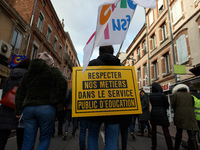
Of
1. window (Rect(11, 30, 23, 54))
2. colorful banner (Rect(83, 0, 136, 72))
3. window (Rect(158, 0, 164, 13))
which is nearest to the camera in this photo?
colorful banner (Rect(83, 0, 136, 72))

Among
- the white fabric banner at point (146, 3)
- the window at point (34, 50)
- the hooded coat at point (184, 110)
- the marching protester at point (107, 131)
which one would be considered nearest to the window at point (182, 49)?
the hooded coat at point (184, 110)

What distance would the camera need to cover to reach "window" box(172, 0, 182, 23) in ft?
37.0

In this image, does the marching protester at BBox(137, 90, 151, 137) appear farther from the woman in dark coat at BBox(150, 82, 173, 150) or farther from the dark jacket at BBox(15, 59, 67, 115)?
the dark jacket at BBox(15, 59, 67, 115)

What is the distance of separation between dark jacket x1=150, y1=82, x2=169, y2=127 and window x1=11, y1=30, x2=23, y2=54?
10605 millimetres

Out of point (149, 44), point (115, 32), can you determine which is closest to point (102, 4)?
point (115, 32)

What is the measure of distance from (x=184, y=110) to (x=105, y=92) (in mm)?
2426

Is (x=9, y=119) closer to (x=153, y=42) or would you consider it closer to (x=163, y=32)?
(x=163, y=32)

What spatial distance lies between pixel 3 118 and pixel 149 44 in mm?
17469

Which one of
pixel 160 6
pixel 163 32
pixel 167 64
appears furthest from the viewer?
pixel 160 6

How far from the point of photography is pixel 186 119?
3.08 m

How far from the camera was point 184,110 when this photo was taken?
10.4ft

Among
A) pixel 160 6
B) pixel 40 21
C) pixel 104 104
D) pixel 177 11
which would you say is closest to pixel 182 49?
pixel 177 11

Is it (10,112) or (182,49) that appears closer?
(10,112)

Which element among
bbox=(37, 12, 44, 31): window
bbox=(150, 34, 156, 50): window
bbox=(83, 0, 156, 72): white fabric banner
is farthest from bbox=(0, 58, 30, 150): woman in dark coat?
bbox=(150, 34, 156, 50): window
